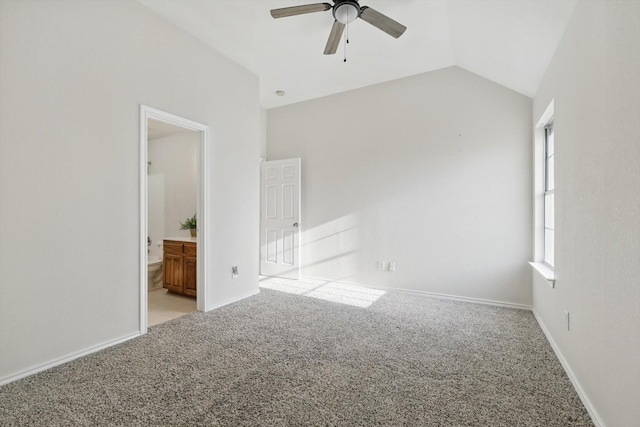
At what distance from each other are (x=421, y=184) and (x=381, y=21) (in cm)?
227

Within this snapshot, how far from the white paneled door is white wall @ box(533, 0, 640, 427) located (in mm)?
3463

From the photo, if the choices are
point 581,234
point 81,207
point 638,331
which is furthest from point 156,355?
point 581,234

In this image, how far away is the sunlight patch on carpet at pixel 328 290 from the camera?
13.2 ft

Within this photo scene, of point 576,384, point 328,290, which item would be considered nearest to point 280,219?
point 328,290

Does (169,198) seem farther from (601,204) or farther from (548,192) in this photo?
(601,204)

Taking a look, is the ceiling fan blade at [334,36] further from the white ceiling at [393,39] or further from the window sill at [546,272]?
the window sill at [546,272]

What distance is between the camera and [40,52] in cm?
221

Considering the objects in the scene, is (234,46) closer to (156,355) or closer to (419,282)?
(156,355)

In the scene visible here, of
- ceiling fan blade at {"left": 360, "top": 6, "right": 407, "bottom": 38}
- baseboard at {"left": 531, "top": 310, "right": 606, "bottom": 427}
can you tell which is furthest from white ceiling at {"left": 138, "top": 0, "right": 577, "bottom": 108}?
baseboard at {"left": 531, "top": 310, "right": 606, "bottom": 427}

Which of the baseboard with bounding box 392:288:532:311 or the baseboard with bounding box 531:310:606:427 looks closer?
the baseboard with bounding box 531:310:606:427

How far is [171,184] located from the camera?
5.52 meters

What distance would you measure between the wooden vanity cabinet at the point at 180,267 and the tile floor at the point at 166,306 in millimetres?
99

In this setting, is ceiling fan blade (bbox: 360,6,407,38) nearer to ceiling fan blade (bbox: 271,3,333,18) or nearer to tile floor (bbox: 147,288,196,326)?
Answer: ceiling fan blade (bbox: 271,3,333,18)

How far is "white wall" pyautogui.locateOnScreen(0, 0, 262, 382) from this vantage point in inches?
82.6
